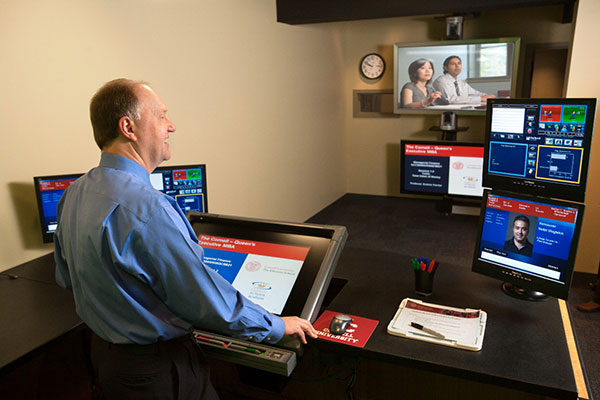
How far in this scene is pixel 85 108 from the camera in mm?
2619

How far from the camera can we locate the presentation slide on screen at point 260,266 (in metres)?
1.58

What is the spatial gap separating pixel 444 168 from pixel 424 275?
3.03 m

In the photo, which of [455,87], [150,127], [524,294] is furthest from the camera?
[455,87]

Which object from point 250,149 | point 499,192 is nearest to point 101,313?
point 499,192

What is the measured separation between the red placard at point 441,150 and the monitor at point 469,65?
3.53 feet

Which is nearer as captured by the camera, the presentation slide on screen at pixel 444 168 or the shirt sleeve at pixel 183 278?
the shirt sleeve at pixel 183 278

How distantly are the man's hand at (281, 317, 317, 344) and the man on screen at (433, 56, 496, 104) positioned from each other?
4.64 metres

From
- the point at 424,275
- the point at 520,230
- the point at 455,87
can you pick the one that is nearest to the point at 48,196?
the point at 424,275

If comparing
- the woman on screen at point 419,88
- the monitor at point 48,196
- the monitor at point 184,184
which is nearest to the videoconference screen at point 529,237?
the monitor at point 184,184

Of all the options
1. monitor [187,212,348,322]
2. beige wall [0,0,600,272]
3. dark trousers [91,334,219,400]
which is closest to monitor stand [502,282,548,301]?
monitor [187,212,348,322]

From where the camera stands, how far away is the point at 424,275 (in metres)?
1.76

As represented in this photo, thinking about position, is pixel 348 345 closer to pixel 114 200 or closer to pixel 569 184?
pixel 114 200

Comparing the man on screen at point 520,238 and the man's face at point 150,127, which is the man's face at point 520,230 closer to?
the man on screen at point 520,238

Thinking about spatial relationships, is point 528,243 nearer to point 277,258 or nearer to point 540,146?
point 540,146
